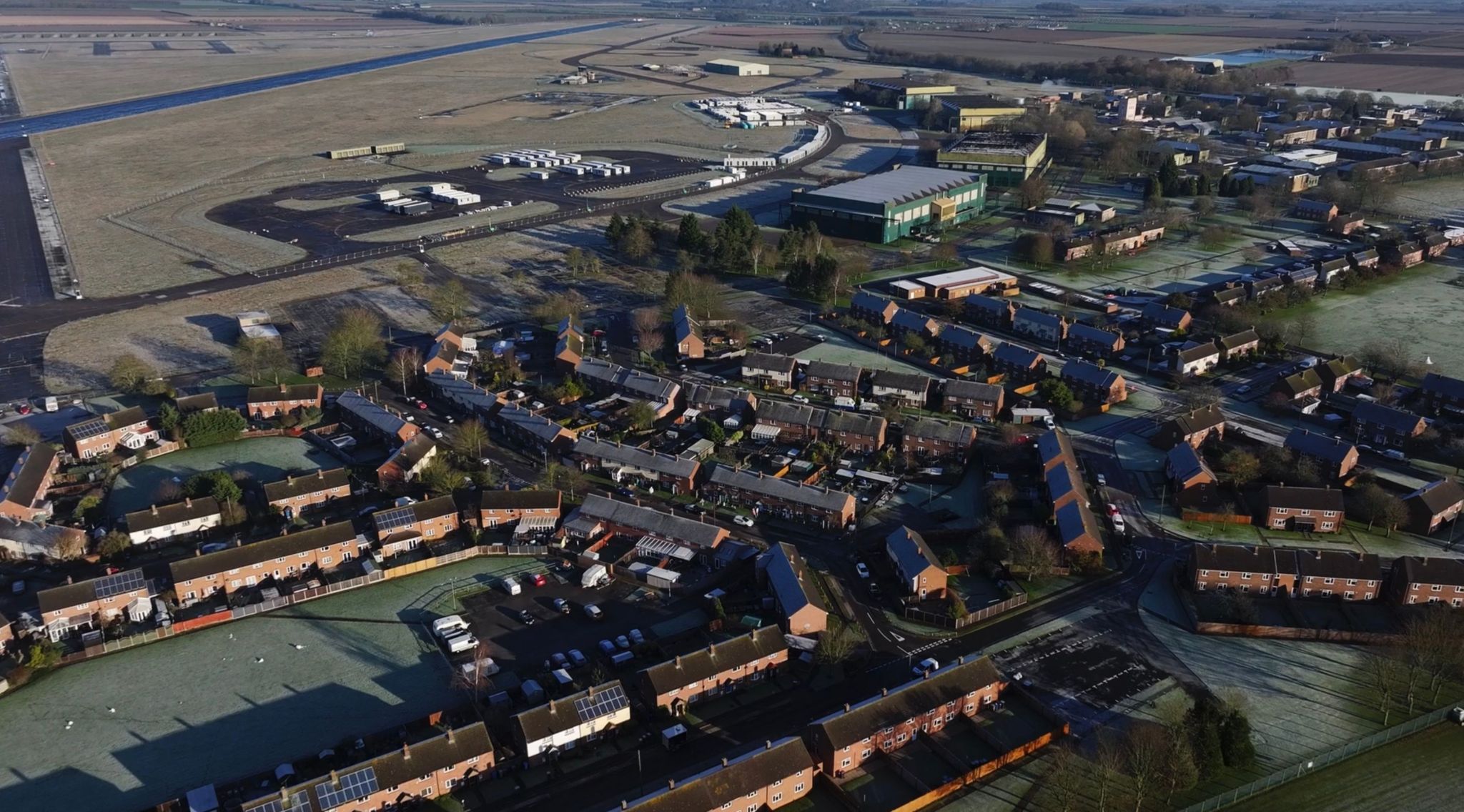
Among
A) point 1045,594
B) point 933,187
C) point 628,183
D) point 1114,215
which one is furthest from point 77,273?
point 1114,215

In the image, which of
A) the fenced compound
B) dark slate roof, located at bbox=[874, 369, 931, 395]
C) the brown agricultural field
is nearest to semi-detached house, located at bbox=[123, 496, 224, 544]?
dark slate roof, located at bbox=[874, 369, 931, 395]

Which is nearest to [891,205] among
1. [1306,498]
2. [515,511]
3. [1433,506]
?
[1306,498]

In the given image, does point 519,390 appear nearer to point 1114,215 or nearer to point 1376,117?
point 1114,215

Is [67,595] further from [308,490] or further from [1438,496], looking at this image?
[1438,496]

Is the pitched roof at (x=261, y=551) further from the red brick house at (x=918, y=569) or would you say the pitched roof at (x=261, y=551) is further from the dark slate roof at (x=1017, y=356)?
the dark slate roof at (x=1017, y=356)

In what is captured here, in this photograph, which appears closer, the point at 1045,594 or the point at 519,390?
the point at 1045,594

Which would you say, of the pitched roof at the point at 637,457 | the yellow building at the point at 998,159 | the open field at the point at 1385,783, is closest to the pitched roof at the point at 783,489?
the pitched roof at the point at 637,457

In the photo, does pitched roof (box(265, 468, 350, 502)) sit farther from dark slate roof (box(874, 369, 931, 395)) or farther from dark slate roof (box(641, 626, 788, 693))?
dark slate roof (box(874, 369, 931, 395))

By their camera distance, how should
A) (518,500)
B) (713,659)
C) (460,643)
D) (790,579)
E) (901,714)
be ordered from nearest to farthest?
(901,714), (713,659), (460,643), (790,579), (518,500)
